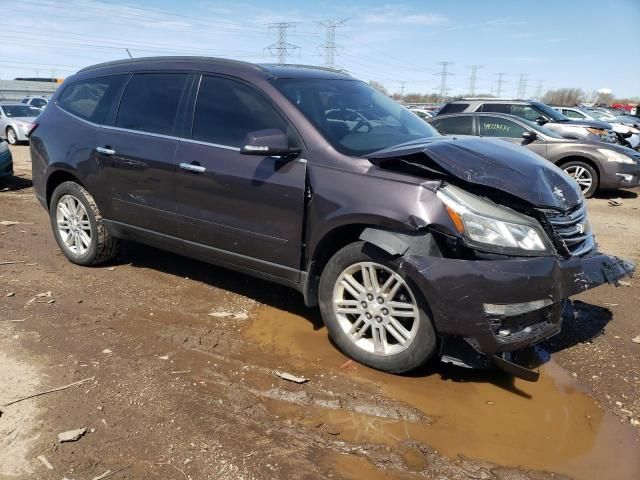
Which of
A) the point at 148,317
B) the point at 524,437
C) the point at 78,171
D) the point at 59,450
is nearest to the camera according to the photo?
the point at 59,450

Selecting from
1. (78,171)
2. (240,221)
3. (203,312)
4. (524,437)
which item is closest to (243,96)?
(240,221)

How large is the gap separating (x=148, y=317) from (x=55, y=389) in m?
1.15

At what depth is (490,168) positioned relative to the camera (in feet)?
→ 10.3

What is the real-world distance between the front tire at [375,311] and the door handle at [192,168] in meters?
1.28

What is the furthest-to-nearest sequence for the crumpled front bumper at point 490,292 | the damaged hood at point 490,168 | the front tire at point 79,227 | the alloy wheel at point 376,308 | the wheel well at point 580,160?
the wheel well at point 580,160 → the front tire at point 79,227 → the alloy wheel at point 376,308 → the damaged hood at point 490,168 → the crumpled front bumper at point 490,292

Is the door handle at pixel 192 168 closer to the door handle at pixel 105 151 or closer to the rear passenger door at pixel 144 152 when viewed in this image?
the rear passenger door at pixel 144 152

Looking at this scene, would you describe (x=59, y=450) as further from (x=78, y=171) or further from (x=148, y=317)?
(x=78, y=171)

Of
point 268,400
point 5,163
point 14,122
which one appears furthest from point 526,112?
point 14,122

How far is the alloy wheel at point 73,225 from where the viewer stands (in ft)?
17.3

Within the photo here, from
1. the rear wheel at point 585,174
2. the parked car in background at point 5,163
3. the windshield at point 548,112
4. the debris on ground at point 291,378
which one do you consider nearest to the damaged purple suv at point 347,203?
the debris on ground at point 291,378

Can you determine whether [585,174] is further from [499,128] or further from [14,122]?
[14,122]

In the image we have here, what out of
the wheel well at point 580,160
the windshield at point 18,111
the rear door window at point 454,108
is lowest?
the windshield at point 18,111

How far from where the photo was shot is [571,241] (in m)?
3.28

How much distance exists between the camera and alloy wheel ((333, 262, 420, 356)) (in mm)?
3232
